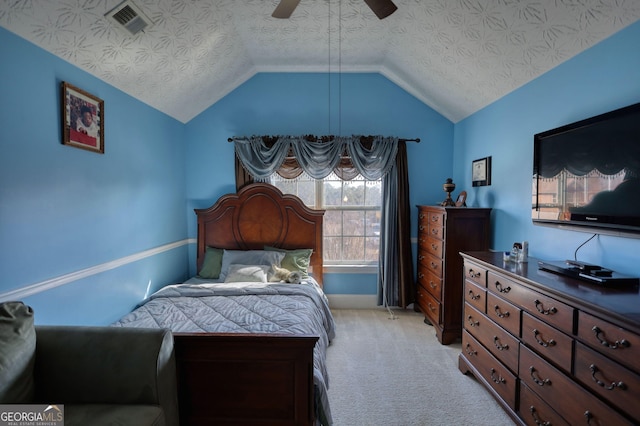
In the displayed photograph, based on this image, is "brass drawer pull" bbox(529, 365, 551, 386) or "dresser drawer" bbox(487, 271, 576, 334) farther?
"brass drawer pull" bbox(529, 365, 551, 386)

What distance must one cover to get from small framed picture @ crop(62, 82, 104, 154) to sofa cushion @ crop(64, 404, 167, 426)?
1.64 meters

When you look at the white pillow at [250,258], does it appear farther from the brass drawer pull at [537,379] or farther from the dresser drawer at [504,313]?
the brass drawer pull at [537,379]

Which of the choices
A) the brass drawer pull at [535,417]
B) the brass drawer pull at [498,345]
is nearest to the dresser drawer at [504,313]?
the brass drawer pull at [498,345]

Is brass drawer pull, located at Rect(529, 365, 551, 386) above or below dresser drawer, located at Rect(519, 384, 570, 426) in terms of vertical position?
above

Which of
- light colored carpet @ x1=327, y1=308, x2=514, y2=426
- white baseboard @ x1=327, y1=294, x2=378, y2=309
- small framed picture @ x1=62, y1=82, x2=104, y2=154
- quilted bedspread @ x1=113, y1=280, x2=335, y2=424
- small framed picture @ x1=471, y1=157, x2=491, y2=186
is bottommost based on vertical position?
light colored carpet @ x1=327, y1=308, x2=514, y2=426

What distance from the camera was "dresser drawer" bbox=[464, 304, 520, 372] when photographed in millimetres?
1859

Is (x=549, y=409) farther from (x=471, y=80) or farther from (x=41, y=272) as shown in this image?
(x=41, y=272)

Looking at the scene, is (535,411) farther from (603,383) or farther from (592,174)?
(592,174)

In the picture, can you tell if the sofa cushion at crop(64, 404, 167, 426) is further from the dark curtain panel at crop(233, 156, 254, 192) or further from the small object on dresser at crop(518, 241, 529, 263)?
the dark curtain panel at crop(233, 156, 254, 192)

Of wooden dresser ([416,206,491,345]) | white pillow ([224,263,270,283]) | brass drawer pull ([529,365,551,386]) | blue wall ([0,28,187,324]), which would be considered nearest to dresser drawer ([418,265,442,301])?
wooden dresser ([416,206,491,345])

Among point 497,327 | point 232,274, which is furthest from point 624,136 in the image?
point 232,274

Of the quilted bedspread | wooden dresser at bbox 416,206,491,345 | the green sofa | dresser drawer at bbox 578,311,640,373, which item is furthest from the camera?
wooden dresser at bbox 416,206,491,345

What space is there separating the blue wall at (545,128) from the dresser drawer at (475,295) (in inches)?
22.5

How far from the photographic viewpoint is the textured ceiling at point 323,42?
1807 mm
